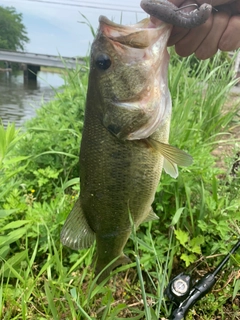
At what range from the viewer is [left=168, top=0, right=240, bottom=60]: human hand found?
181cm

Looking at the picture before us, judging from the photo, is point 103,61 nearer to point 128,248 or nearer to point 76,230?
point 76,230

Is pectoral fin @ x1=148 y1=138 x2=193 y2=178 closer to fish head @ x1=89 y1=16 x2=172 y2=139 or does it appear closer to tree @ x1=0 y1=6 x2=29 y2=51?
fish head @ x1=89 y1=16 x2=172 y2=139

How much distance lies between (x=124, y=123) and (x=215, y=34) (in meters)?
0.78

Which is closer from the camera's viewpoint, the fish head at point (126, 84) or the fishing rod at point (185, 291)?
the fish head at point (126, 84)

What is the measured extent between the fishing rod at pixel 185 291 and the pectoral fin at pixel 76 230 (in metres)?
0.63

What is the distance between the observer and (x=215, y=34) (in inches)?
74.2

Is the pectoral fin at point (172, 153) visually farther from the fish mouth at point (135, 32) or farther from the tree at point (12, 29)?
the tree at point (12, 29)

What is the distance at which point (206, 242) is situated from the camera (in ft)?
7.99

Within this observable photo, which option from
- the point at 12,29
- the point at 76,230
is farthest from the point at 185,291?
the point at 12,29

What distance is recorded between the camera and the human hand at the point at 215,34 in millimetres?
1809

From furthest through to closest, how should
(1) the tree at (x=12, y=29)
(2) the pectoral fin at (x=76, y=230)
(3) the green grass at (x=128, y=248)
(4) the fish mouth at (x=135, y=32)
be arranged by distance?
1. (1) the tree at (x=12, y=29)
2. (3) the green grass at (x=128, y=248)
3. (2) the pectoral fin at (x=76, y=230)
4. (4) the fish mouth at (x=135, y=32)

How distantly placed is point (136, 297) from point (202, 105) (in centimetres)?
304

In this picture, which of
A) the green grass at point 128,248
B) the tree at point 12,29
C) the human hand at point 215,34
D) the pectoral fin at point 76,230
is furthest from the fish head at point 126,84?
the tree at point 12,29

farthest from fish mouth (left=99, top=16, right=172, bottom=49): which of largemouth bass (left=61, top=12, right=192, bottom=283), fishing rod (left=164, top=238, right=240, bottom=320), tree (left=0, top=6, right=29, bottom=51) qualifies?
tree (left=0, top=6, right=29, bottom=51)
